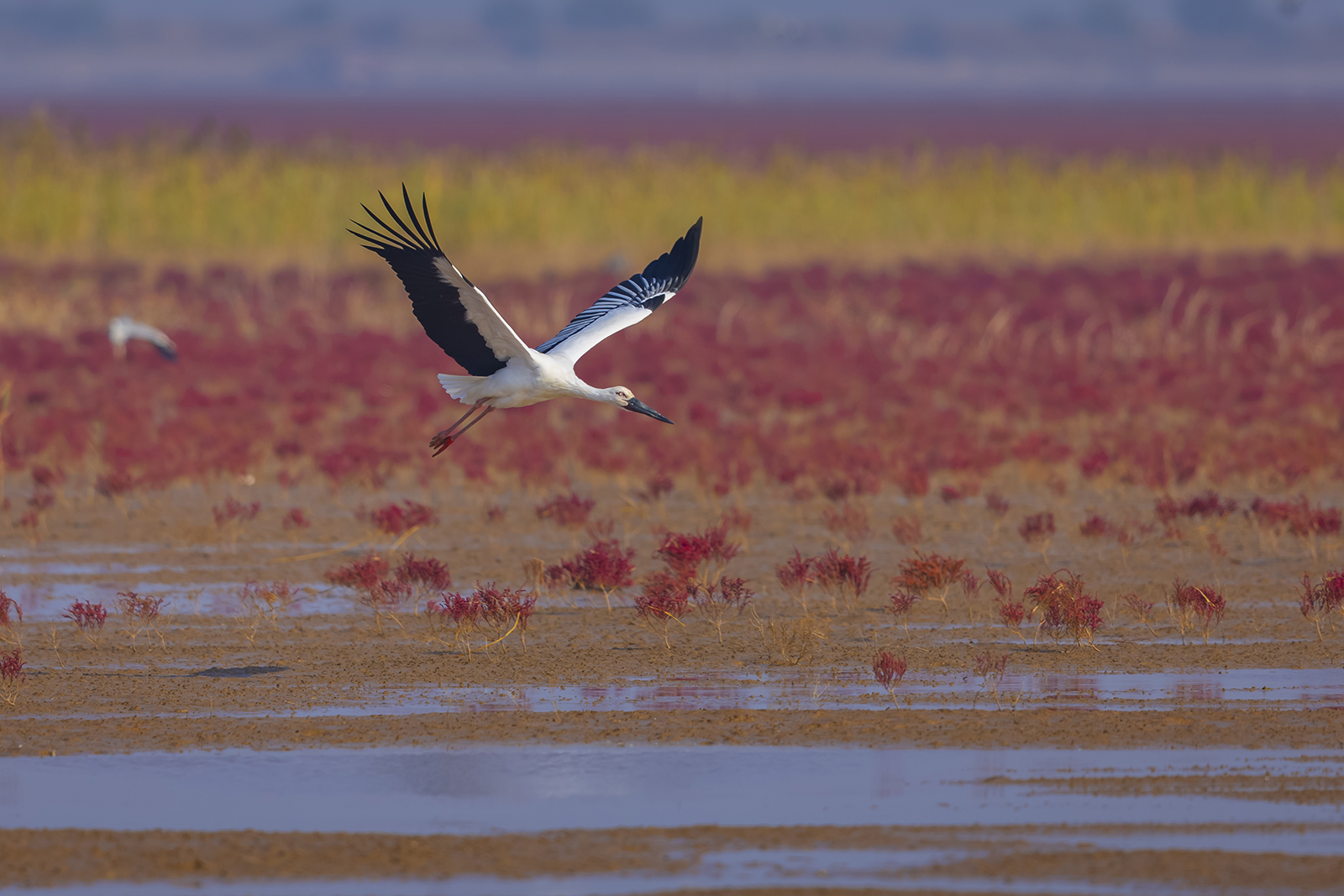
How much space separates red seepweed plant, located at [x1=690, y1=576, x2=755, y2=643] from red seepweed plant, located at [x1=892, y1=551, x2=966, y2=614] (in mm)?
838

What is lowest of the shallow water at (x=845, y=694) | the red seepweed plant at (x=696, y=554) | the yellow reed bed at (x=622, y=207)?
the shallow water at (x=845, y=694)

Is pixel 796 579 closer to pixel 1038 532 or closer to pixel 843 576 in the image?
pixel 843 576

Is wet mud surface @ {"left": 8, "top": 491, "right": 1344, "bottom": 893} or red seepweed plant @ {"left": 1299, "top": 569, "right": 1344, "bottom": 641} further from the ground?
red seepweed plant @ {"left": 1299, "top": 569, "right": 1344, "bottom": 641}

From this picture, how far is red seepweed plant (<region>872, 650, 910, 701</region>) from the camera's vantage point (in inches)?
324

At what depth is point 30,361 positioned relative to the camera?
20.4 metres

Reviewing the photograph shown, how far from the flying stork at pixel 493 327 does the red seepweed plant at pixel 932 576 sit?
154cm

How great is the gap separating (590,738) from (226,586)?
4004 mm

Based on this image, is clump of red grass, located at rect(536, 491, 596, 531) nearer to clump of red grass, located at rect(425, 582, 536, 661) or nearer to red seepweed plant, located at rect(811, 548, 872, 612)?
red seepweed plant, located at rect(811, 548, 872, 612)

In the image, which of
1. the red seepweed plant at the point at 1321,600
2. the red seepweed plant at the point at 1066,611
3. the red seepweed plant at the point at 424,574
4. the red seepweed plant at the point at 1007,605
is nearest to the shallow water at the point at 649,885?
the red seepweed plant at the point at 1066,611

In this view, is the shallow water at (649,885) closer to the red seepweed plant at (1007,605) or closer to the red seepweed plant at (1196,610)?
the red seepweed plant at (1007,605)

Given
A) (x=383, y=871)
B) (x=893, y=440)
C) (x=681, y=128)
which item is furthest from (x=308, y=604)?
(x=681, y=128)

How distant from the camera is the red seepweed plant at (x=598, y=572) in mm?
10164

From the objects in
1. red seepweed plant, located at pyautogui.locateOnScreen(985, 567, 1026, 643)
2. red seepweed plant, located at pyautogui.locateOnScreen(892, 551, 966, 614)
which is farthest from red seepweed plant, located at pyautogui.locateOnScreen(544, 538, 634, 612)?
red seepweed plant, located at pyautogui.locateOnScreen(985, 567, 1026, 643)

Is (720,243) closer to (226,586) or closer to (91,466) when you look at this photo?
(91,466)
